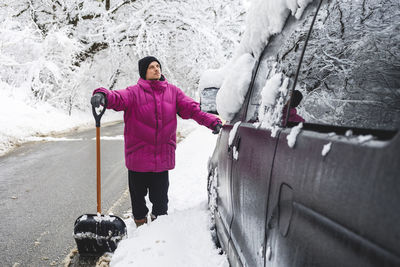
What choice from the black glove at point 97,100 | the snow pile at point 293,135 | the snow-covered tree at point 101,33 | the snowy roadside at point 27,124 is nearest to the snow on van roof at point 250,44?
the snow pile at point 293,135

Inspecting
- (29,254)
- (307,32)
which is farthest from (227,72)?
(29,254)

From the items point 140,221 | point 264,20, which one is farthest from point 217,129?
point 264,20

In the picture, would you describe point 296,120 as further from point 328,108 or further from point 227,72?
point 227,72

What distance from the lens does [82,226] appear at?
9.29 feet

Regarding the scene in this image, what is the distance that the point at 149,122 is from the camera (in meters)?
2.98

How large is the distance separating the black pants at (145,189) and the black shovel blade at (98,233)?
0.37 meters

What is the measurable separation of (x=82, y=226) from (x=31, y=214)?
60.8 inches

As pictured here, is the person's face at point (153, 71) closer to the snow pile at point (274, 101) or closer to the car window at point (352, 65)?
the snow pile at point (274, 101)

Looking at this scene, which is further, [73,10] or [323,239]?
[73,10]

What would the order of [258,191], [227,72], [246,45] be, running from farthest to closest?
[227,72], [246,45], [258,191]

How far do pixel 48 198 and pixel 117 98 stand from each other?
2519 millimetres

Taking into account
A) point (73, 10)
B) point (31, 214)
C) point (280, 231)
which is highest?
point (73, 10)

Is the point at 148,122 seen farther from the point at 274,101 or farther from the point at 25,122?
the point at 25,122

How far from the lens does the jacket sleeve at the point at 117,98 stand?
111 inches
